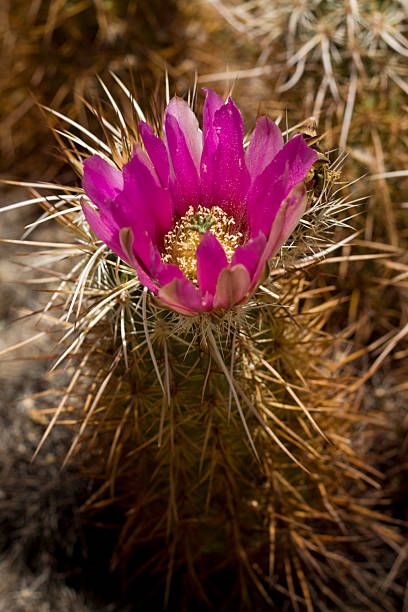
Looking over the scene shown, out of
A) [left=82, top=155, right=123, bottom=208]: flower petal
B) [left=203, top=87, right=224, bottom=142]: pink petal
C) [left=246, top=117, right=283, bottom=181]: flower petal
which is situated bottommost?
[left=246, top=117, right=283, bottom=181]: flower petal

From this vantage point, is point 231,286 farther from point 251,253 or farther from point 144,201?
point 144,201

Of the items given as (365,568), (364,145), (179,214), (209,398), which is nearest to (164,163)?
(179,214)

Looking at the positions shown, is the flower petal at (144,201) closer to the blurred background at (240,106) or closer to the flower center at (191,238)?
the flower center at (191,238)

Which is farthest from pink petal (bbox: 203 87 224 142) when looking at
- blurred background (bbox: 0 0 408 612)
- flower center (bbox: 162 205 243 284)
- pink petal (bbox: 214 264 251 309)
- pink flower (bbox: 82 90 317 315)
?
blurred background (bbox: 0 0 408 612)

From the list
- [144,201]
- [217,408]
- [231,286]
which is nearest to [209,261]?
[231,286]

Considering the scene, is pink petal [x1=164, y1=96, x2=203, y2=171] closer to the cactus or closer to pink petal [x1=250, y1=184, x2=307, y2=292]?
the cactus
